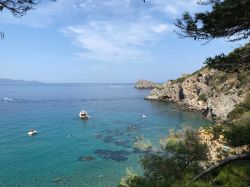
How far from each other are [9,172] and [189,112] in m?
64.0

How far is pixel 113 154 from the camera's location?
4703cm

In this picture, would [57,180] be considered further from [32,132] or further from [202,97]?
[202,97]

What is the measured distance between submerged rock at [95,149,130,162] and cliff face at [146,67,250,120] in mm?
30426

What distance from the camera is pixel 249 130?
1938 cm

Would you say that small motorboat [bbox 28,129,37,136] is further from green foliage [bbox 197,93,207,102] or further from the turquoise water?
green foliage [bbox 197,93,207,102]

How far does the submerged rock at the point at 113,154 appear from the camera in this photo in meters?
44.8

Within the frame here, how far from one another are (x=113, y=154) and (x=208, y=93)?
65.7 metres

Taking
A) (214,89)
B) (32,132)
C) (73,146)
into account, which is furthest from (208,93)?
(73,146)

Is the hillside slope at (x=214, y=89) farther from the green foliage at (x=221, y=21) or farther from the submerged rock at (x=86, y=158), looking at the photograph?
the submerged rock at (x=86, y=158)

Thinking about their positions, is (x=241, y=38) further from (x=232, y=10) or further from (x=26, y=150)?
(x=26, y=150)

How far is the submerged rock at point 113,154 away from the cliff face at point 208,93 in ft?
99.8

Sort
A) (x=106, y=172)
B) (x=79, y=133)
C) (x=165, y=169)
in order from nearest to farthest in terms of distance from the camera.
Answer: (x=165, y=169), (x=106, y=172), (x=79, y=133)

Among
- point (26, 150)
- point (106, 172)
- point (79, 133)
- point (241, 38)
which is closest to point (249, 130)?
point (241, 38)

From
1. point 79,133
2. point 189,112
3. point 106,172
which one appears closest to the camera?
point 106,172
